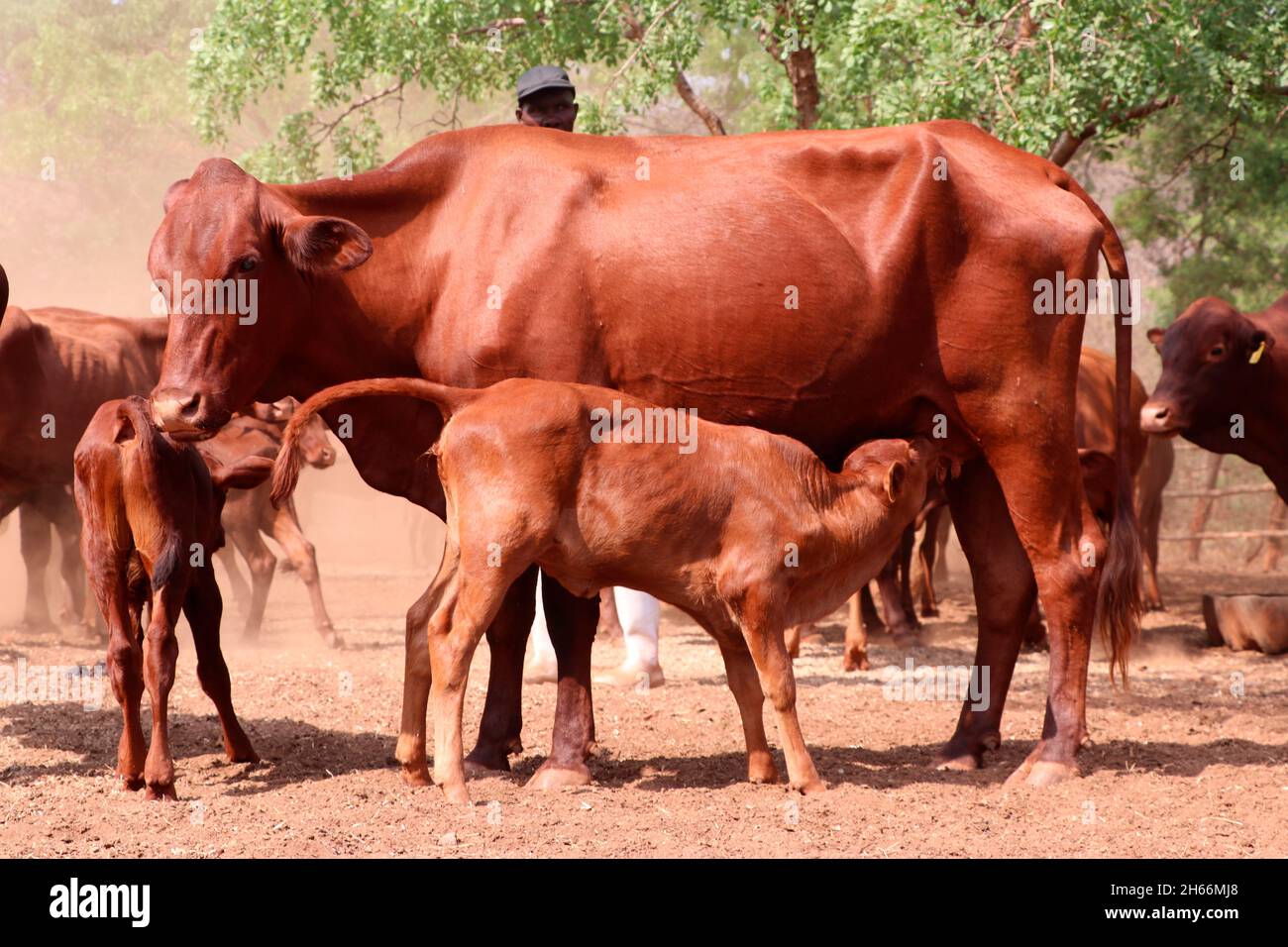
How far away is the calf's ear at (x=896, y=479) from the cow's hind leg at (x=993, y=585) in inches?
29.2

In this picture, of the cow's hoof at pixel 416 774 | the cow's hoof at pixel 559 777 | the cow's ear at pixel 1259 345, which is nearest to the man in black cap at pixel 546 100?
the cow's hoof at pixel 559 777

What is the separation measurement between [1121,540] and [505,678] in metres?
2.58

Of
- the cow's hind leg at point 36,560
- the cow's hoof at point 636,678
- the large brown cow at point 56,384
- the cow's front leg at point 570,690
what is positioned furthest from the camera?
the cow's hind leg at point 36,560

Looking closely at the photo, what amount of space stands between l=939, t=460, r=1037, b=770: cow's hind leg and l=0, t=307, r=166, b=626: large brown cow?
6588 mm

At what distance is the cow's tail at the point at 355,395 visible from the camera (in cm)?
518

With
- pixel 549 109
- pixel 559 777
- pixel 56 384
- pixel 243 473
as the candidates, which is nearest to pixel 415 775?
pixel 559 777

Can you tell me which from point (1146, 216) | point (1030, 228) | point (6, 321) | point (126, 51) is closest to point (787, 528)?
point (1030, 228)

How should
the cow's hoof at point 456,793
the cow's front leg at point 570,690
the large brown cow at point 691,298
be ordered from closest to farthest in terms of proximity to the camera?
the cow's hoof at point 456,793
the cow's front leg at point 570,690
the large brown cow at point 691,298

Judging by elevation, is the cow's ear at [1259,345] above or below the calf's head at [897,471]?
above

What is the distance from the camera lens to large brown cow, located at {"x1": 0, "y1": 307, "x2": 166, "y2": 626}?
1048 centimetres

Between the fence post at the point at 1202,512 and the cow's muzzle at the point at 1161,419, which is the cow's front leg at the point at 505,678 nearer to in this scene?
the cow's muzzle at the point at 1161,419

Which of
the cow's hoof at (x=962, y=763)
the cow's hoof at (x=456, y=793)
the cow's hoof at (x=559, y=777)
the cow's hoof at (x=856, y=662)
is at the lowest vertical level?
the cow's hoof at (x=856, y=662)

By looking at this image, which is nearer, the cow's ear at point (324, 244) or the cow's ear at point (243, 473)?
the cow's ear at point (324, 244)

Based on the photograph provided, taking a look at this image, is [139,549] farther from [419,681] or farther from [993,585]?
[993,585]
